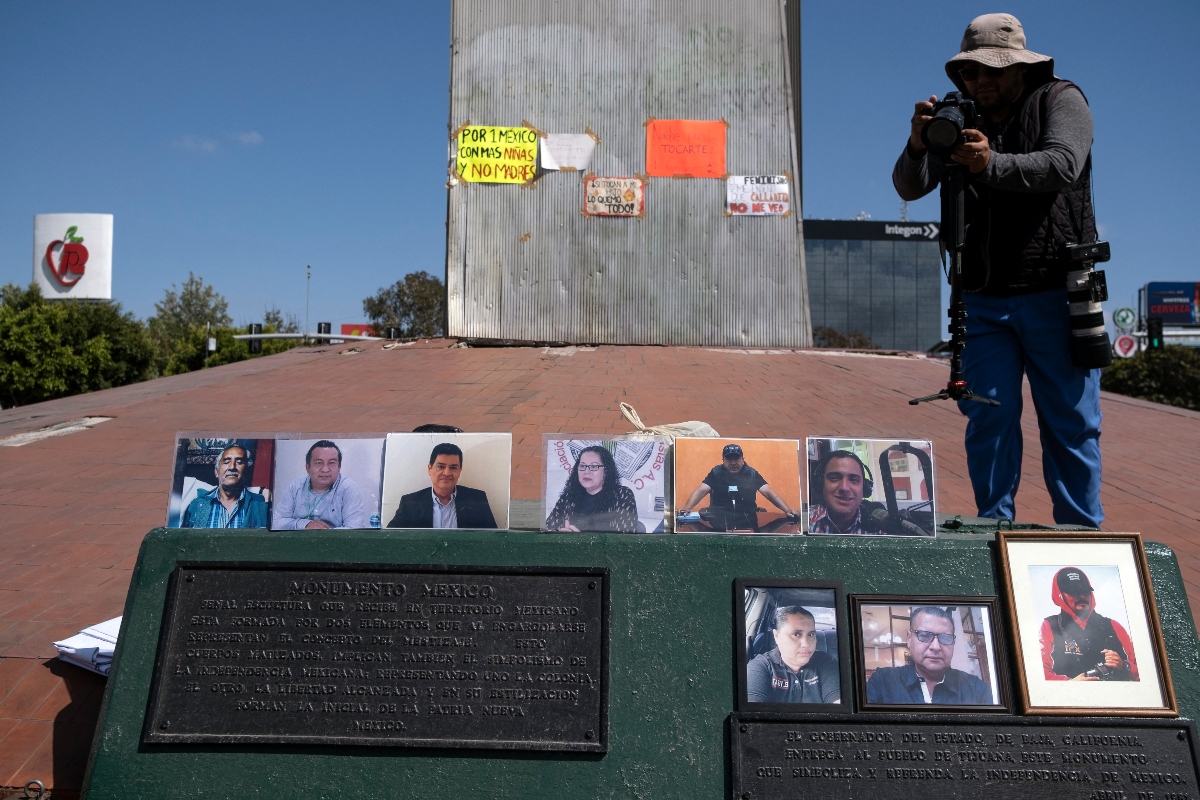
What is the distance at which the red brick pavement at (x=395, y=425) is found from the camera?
3102 mm

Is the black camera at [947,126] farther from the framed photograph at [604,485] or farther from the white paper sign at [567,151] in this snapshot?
the white paper sign at [567,151]

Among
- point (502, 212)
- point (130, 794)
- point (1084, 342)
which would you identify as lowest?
point (130, 794)

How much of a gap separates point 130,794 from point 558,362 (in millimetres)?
8198

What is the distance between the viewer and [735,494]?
89.5 inches

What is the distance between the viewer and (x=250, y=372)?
10.0 m

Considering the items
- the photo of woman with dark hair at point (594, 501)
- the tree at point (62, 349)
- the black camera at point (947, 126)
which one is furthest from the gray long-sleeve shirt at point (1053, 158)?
the tree at point (62, 349)

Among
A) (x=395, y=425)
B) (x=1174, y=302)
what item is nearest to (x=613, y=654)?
(x=395, y=425)

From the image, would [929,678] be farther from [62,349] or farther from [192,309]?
[192,309]

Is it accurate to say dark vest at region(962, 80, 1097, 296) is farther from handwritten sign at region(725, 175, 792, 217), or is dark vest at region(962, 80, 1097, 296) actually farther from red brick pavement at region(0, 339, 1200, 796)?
handwritten sign at region(725, 175, 792, 217)

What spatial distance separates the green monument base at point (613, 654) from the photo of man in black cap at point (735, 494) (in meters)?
0.07

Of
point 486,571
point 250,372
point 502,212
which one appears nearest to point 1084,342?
point 486,571

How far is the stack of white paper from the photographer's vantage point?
2754mm

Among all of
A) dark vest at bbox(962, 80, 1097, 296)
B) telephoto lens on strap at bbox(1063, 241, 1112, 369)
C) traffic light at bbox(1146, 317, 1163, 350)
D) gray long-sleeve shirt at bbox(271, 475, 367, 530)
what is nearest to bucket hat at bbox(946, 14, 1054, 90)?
dark vest at bbox(962, 80, 1097, 296)

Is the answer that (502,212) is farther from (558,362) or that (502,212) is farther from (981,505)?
(981,505)
